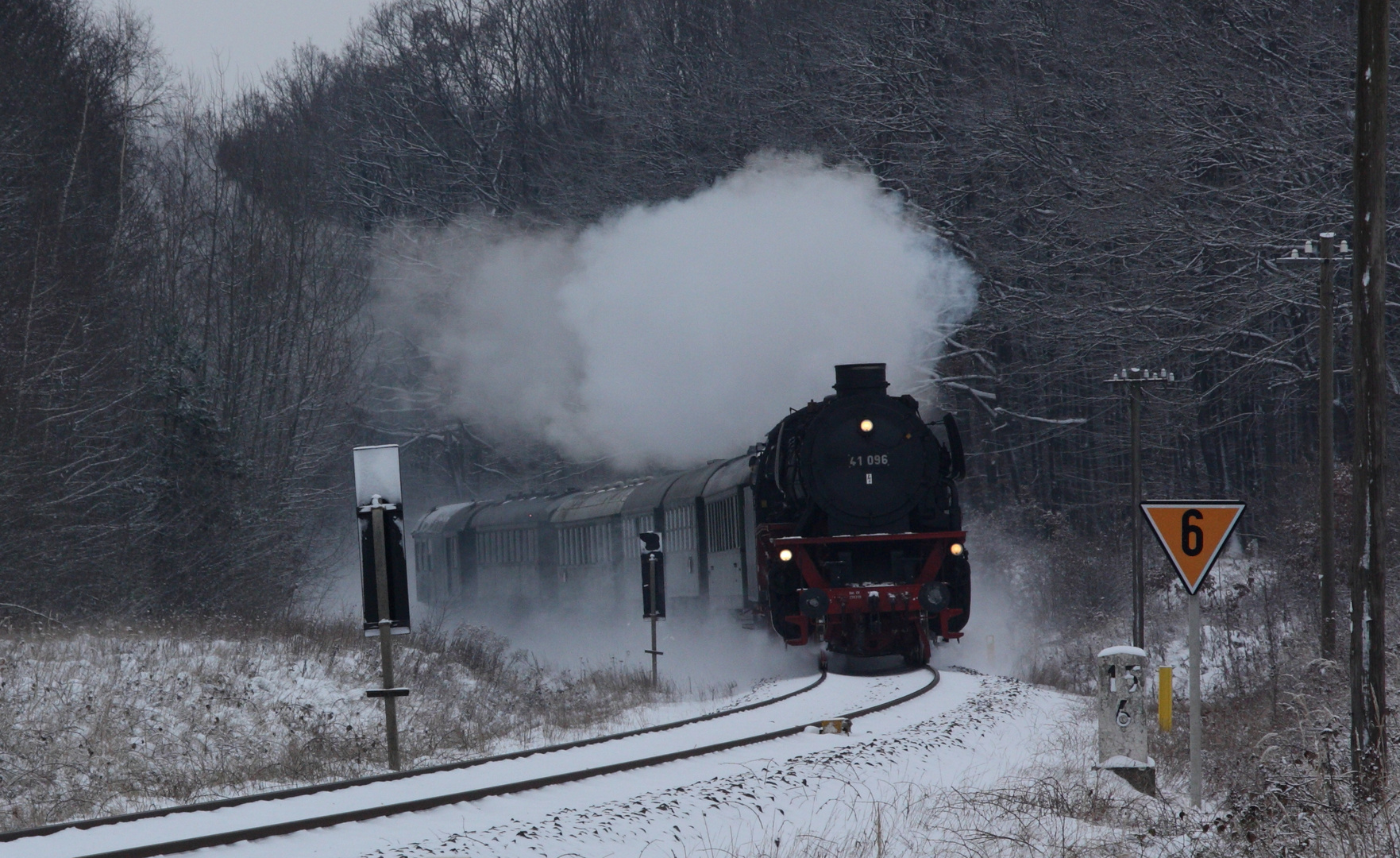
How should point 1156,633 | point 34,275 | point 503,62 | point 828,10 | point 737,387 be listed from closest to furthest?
point 34,275
point 1156,633
point 737,387
point 828,10
point 503,62

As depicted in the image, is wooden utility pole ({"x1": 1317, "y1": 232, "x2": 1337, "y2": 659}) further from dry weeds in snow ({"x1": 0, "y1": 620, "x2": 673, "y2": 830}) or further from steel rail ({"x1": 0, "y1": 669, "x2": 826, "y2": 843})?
steel rail ({"x1": 0, "y1": 669, "x2": 826, "y2": 843})

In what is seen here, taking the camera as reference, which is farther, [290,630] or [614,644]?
[614,644]

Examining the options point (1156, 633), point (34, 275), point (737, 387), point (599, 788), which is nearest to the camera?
point (599, 788)

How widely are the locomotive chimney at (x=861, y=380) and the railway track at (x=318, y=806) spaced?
6714 mm

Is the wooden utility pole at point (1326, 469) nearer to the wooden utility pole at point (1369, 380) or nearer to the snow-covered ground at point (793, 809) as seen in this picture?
the snow-covered ground at point (793, 809)

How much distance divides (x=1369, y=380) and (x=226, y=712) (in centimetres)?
939

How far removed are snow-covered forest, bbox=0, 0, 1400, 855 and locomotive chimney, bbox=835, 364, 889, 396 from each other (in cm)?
428

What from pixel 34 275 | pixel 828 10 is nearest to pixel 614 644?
pixel 34 275

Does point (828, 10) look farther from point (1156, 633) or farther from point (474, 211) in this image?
point (1156, 633)

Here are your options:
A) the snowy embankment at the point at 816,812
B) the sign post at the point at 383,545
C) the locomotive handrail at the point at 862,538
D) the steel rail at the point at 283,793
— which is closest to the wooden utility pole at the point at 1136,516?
the locomotive handrail at the point at 862,538

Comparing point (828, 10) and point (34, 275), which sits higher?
point (828, 10)

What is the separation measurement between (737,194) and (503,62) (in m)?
20.8

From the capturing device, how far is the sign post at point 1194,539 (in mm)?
8875

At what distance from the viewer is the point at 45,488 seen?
20172mm
